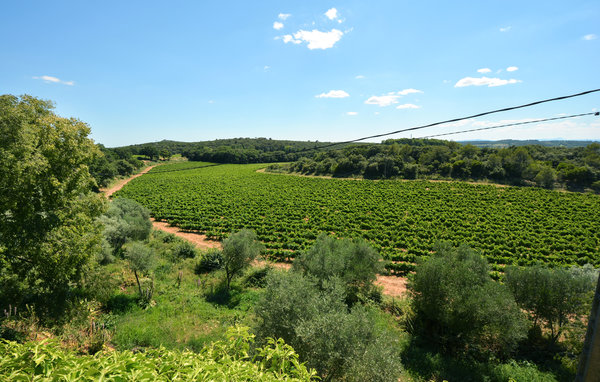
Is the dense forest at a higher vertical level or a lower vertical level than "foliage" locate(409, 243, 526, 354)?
higher

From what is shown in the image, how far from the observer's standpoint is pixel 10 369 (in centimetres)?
207

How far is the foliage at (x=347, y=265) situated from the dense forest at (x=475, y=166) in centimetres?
6402

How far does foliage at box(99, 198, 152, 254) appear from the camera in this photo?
1930 centimetres

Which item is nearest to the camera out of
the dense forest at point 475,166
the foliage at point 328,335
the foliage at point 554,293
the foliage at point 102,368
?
the foliage at point 102,368

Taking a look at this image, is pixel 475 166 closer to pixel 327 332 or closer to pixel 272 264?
pixel 272 264

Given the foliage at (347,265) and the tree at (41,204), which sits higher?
the tree at (41,204)

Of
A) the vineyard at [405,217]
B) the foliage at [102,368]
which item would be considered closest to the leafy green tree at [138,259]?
the vineyard at [405,217]

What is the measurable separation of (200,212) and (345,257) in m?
31.4

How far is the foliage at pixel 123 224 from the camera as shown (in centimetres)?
1930

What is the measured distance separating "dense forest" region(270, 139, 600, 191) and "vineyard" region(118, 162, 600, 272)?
11919 mm

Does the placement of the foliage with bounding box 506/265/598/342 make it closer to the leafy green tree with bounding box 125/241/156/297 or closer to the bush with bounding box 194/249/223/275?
the bush with bounding box 194/249/223/275

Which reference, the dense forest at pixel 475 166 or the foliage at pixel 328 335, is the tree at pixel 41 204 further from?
the dense forest at pixel 475 166

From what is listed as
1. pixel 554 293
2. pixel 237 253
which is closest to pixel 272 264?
pixel 237 253

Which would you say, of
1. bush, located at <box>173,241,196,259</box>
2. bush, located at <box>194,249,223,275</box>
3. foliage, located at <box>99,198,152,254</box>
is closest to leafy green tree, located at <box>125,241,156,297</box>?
foliage, located at <box>99,198,152,254</box>
